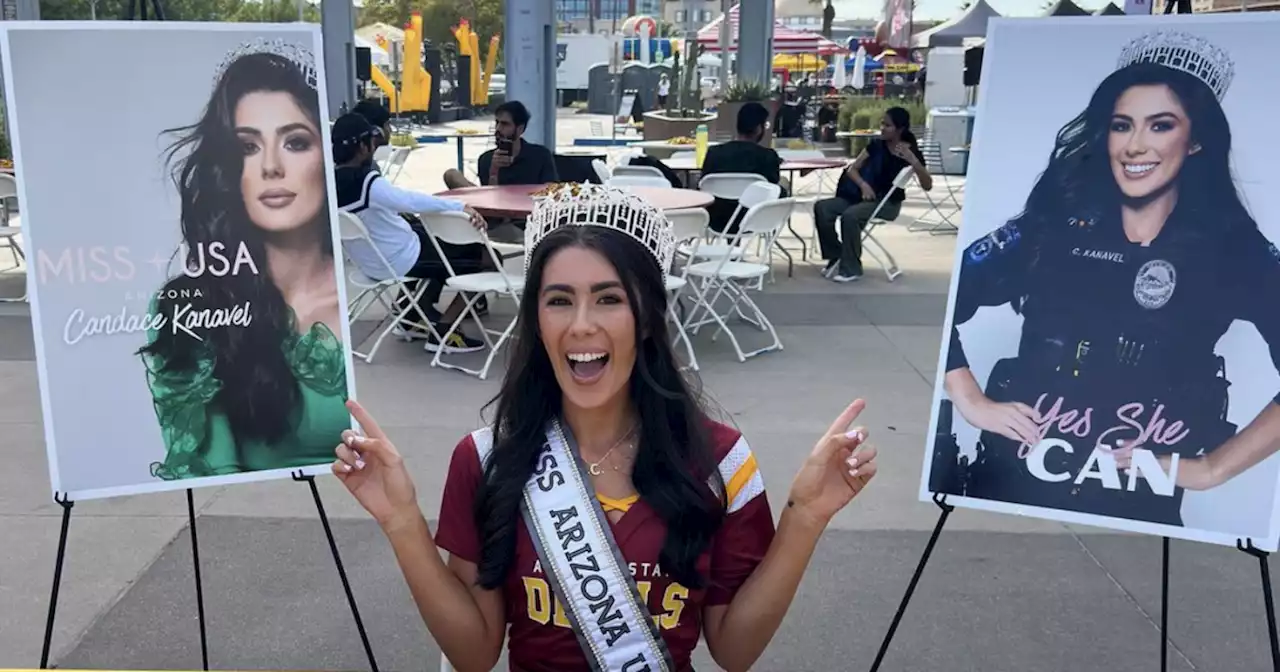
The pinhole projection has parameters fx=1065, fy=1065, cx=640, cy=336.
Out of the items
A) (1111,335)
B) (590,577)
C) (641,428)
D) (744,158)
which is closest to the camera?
(590,577)

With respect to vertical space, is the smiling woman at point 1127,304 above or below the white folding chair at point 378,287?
above

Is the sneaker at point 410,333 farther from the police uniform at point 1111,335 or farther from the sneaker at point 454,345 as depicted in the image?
the police uniform at point 1111,335

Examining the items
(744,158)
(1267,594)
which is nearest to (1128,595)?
(1267,594)

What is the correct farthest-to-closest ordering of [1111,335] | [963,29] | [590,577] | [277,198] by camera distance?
[963,29]
[277,198]
[1111,335]
[590,577]

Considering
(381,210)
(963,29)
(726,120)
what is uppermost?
(963,29)

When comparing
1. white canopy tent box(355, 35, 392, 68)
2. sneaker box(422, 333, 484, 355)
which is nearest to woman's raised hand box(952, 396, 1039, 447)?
sneaker box(422, 333, 484, 355)

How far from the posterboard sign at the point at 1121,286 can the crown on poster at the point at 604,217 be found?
0.76m

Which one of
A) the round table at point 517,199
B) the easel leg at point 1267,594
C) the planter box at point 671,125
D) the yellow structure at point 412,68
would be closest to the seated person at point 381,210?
the round table at point 517,199

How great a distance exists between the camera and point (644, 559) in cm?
185

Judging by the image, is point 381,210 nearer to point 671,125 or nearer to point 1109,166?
point 1109,166

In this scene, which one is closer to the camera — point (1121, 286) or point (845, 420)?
point (845, 420)

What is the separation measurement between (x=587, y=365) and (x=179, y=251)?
1.03 m

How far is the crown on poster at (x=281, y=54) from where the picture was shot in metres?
2.25

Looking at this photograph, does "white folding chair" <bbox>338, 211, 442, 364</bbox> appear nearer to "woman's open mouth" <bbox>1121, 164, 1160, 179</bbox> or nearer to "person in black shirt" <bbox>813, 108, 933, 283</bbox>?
"person in black shirt" <bbox>813, 108, 933, 283</bbox>
